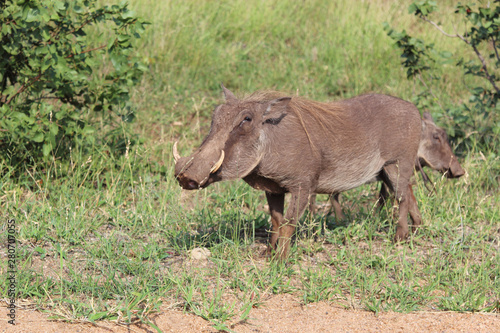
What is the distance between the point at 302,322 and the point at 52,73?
275 centimetres

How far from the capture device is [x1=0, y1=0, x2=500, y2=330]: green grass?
3396 millimetres

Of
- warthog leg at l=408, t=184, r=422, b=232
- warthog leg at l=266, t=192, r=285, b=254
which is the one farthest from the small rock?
warthog leg at l=408, t=184, r=422, b=232

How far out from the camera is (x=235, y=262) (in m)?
3.79

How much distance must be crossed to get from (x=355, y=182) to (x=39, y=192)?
8.11 feet

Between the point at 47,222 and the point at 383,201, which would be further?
the point at 383,201

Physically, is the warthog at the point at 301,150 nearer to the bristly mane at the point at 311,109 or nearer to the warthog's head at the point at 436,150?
the bristly mane at the point at 311,109

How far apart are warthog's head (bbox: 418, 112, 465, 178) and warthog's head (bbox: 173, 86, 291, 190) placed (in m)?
1.53

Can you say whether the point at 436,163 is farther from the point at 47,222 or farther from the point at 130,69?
the point at 47,222

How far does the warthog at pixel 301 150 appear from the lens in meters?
3.59

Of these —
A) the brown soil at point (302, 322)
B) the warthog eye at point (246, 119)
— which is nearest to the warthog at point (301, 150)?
the warthog eye at point (246, 119)

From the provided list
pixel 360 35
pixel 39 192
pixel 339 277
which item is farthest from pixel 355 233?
pixel 360 35

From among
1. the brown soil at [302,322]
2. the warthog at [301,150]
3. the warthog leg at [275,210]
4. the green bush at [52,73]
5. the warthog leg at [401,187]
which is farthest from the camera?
the green bush at [52,73]

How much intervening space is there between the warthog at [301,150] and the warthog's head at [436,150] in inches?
15.8

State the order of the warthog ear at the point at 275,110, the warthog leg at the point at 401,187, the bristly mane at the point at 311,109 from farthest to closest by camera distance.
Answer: the warthog leg at the point at 401,187
the bristly mane at the point at 311,109
the warthog ear at the point at 275,110
